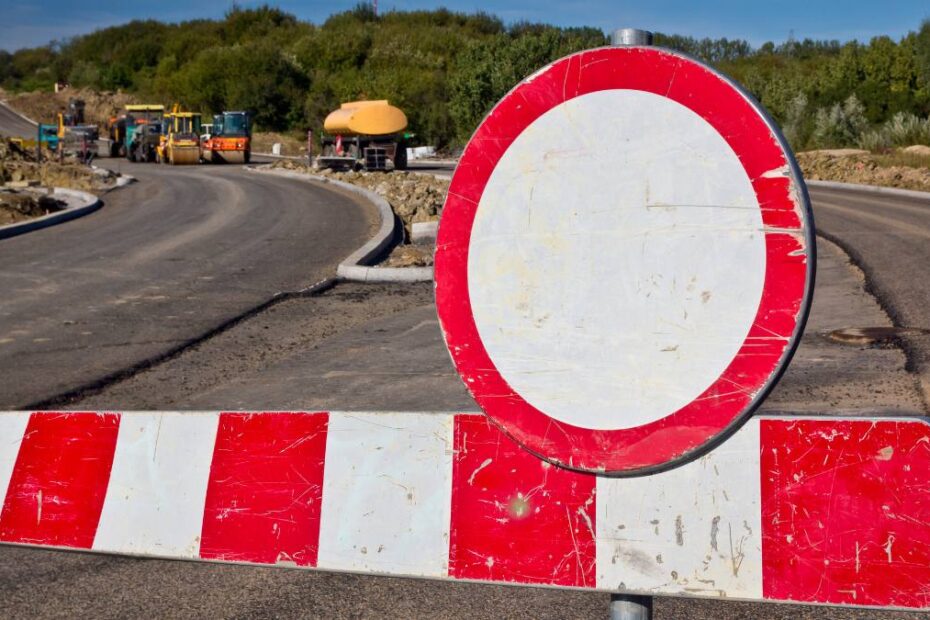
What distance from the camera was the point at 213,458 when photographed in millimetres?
2730

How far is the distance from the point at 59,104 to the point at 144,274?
87.0 m

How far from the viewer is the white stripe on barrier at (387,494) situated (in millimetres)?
2426

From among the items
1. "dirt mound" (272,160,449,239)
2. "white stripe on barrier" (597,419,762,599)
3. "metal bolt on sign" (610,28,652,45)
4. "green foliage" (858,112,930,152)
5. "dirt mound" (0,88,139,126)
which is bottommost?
"dirt mound" (272,160,449,239)

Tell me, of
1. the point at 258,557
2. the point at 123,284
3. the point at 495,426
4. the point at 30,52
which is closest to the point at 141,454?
the point at 258,557

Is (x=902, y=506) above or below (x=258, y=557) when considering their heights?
above

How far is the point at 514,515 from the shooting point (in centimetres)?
233

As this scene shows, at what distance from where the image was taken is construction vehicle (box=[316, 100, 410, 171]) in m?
39.2

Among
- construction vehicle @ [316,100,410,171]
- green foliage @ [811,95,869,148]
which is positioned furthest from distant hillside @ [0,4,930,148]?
construction vehicle @ [316,100,410,171]

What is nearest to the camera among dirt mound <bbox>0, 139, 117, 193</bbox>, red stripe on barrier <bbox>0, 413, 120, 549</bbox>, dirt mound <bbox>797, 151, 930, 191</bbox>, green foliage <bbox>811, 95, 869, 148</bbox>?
red stripe on barrier <bbox>0, 413, 120, 549</bbox>

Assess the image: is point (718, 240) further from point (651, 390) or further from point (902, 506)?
point (902, 506)

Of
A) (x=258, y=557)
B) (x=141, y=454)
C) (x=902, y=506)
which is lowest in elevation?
(x=258, y=557)

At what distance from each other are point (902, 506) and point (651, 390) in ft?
1.88

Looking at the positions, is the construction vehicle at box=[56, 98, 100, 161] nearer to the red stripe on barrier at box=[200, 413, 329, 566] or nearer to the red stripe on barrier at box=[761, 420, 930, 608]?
the red stripe on barrier at box=[200, 413, 329, 566]

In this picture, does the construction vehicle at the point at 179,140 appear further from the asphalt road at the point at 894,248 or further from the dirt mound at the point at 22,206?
the asphalt road at the point at 894,248
